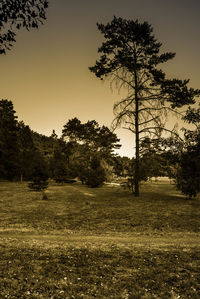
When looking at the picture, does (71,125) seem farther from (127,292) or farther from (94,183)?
(127,292)

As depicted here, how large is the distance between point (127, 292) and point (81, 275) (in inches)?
55.9

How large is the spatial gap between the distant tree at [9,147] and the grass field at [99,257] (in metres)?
30.6

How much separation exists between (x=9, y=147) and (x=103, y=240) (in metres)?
39.1

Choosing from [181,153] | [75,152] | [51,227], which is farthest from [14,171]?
[181,153]

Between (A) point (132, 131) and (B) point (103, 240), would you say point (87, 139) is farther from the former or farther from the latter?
(B) point (103, 240)

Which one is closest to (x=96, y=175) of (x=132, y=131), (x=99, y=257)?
(x=132, y=131)

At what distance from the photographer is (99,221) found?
42.7 ft

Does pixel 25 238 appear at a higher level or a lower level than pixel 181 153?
lower

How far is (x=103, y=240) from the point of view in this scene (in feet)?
30.1

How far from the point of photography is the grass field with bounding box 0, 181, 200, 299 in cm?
511

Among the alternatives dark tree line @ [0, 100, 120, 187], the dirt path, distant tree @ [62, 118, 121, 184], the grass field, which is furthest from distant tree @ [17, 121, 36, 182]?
the dirt path

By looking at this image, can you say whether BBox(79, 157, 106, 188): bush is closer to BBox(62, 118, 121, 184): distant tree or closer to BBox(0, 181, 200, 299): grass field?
BBox(62, 118, 121, 184): distant tree

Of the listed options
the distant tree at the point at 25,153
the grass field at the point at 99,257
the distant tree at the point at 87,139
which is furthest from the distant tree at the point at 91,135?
the grass field at the point at 99,257

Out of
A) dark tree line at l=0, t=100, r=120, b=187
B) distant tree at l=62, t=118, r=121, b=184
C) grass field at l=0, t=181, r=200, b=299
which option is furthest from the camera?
distant tree at l=62, t=118, r=121, b=184
